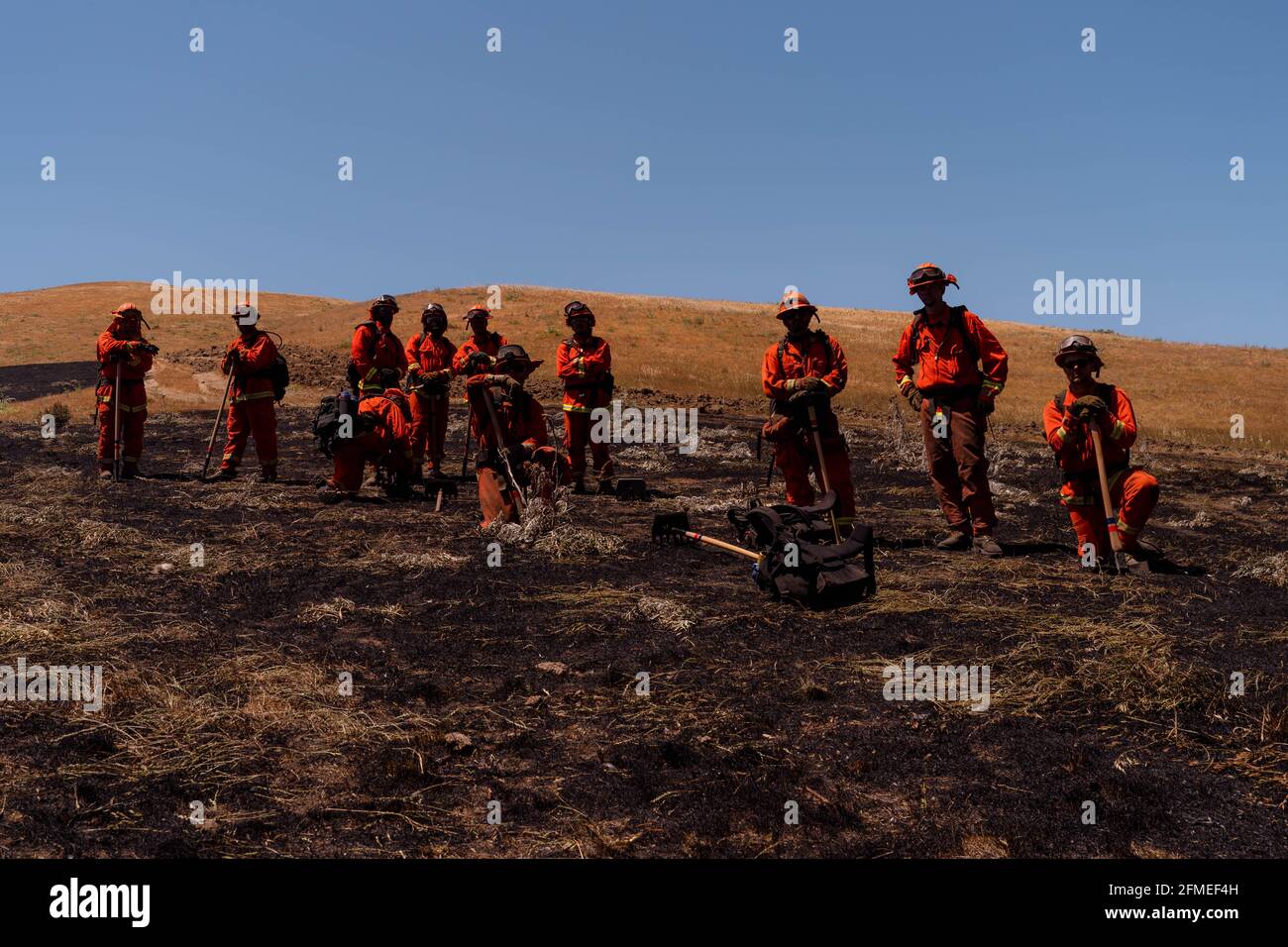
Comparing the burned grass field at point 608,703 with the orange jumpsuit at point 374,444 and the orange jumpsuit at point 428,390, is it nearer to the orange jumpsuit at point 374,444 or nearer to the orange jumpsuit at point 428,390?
the orange jumpsuit at point 374,444

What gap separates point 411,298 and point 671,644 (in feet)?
187

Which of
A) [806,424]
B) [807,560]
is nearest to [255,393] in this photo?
[806,424]

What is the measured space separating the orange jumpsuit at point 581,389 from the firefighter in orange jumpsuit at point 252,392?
3889 millimetres

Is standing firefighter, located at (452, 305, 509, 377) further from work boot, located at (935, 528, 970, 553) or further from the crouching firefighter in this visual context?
work boot, located at (935, 528, 970, 553)

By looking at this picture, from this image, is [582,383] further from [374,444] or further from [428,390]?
[374,444]

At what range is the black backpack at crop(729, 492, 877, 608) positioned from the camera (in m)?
7.55

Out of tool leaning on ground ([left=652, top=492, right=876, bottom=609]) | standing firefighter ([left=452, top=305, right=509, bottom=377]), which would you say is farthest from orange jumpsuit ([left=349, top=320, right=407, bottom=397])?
tool leaning on ground ([left=652, top=492, right=876, bottom=609])

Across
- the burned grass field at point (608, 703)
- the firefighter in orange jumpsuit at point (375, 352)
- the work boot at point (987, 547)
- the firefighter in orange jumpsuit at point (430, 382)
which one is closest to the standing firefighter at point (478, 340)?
the firefighter in orange jumpsuit at point (430, 382)

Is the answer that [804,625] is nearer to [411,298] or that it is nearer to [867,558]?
[867,558]

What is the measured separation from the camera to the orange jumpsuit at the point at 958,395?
373 inches

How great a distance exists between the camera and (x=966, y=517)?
32.7ft

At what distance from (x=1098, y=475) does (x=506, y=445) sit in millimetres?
5859

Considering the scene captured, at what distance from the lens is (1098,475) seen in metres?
8.64
